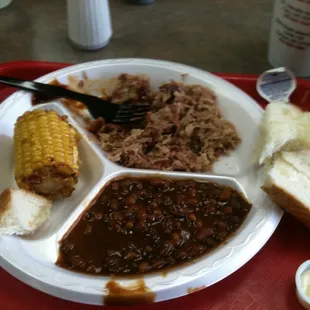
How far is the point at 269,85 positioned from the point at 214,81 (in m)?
0.22

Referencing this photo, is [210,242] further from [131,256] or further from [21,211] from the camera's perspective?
[21,211]

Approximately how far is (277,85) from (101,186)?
76 cm

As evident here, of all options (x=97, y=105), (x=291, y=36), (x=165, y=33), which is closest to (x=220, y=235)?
(x=97, y=105)

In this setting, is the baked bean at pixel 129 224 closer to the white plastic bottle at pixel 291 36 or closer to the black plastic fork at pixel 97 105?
the black plastic fork at pixel 97 105

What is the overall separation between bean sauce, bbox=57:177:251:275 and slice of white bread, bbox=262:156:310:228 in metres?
0.09

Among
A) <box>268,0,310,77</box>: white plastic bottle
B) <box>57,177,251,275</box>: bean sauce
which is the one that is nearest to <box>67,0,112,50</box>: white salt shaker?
<box>268,0,310,77</box>: white plastic bottle

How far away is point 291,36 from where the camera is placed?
1.88m

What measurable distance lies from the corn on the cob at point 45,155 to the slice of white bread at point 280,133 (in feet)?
1.80

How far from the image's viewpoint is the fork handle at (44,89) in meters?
1.69

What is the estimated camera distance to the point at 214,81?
178cm

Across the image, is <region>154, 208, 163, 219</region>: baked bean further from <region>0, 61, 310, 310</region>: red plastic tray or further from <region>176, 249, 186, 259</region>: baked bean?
<region>0, 61, 310, 310</region>: red plastic tray

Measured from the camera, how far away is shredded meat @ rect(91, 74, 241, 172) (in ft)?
5.21

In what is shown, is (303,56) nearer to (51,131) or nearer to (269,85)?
(269,85)

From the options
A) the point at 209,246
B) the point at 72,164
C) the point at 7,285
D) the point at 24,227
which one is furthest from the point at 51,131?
the point at 209,246
